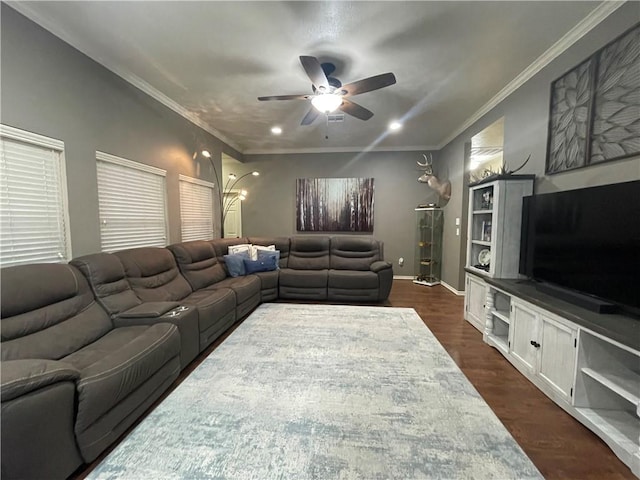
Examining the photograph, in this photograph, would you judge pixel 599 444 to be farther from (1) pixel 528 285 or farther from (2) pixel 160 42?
(2) pixel 160 42

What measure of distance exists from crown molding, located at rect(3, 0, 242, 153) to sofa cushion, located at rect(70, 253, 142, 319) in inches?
70.9

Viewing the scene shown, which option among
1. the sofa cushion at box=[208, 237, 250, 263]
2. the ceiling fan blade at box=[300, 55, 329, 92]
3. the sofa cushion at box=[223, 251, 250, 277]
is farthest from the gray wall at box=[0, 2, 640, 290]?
the ceiling fan blade at box=[300, 55, 329, 92]

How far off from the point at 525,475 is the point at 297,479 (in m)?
1.15

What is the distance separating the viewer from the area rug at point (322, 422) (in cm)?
137

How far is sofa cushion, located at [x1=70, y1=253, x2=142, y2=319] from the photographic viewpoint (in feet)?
7.02

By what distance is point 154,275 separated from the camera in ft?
9.26

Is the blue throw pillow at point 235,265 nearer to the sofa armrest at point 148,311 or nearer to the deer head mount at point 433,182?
the sofa armrest at point 148,311

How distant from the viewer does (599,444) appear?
1.56m

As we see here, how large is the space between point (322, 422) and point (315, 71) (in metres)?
2.56

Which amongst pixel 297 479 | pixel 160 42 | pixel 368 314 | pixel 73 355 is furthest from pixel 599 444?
pixel 160 42

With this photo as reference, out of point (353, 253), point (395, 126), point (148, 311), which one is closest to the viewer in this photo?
point (148, 311)

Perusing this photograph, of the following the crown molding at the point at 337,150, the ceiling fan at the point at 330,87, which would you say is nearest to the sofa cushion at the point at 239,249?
the ceiling fan at the point at 330,87

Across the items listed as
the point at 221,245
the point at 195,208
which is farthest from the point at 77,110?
the point at 221,245

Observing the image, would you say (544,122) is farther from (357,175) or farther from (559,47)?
(357,175)
